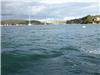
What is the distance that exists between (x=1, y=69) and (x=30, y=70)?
228 cm

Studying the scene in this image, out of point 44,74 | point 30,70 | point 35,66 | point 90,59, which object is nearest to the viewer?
point 44,74

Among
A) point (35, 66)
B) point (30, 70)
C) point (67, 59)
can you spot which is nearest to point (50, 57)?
point (67, 59)

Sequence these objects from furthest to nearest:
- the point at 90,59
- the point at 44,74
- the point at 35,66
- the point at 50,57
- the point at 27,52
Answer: the point at 27,52 → the point at 50,57 → the point at 90,59 → the point at 35,66 → the point at 44,74

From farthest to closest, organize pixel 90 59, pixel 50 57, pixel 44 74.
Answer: pixel 50 57 < pixel 90 59 < pixel 44 74

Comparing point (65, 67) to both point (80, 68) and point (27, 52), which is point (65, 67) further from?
point (27, 52)

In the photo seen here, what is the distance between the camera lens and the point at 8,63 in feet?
59.6

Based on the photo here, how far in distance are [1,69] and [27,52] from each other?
21.3ft

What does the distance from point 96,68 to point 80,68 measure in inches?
49.8

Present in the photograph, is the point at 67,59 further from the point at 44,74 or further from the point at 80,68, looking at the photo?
the point at 44,74

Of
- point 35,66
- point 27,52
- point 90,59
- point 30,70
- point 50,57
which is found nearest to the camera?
point 30,70

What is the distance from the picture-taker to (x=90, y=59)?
19.2m

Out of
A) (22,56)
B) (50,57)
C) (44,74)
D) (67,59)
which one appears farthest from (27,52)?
(44,74)

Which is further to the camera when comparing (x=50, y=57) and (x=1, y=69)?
(x=50, y=57)

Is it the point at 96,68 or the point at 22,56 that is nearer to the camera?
the point at 96,68
